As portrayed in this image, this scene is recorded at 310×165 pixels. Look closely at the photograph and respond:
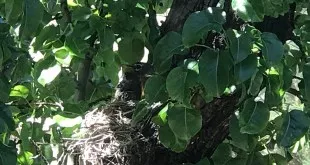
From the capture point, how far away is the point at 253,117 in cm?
133

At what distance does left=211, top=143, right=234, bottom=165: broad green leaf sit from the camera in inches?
62.8

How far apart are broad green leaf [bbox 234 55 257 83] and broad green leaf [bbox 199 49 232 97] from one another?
0.03 m

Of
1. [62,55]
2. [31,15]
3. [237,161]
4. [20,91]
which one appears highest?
[31,15]

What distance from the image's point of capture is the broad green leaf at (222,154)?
1.59m

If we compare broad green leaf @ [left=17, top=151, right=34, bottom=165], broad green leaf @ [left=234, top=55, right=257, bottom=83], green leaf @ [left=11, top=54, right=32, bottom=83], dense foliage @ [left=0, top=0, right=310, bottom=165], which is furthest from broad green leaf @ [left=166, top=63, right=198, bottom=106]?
broad green leaf @ [left=17, top=151, right=34, bottom=165]

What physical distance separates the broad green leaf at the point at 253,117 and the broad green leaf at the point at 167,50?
196 mm

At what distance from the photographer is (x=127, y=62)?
5.45 feet

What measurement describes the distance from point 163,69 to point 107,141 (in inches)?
17.4

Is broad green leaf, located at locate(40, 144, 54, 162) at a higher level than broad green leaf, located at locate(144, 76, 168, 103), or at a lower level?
lower

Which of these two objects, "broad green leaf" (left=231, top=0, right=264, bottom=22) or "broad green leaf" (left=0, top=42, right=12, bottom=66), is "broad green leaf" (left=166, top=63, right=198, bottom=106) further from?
"broad green leaf" (left=0, top=42, right=12, bottom=66)

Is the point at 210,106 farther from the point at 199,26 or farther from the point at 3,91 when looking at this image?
the point at 3,91

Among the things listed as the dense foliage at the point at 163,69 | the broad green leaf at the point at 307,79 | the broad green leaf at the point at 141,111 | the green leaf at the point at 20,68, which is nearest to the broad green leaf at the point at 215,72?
the dense foliage at the point at 163,69

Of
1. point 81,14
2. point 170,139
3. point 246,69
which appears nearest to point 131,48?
point 81,14

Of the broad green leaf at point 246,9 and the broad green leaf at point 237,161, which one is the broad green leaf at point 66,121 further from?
the broad green leaf at point 246,9
